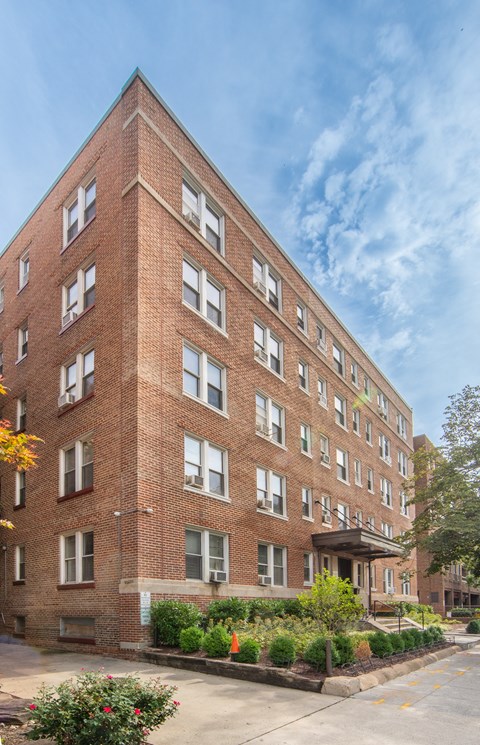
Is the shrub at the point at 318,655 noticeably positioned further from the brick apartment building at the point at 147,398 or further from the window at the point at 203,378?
the window at the point at 203,378

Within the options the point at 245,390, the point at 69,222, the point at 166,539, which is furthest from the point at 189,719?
the point at 69,222

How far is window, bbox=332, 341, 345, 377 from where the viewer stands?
1272 inches

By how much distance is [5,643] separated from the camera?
19.0 meters

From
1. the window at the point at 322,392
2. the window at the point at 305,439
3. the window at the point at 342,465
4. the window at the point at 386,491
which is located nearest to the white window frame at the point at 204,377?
the window at the point at 305,439

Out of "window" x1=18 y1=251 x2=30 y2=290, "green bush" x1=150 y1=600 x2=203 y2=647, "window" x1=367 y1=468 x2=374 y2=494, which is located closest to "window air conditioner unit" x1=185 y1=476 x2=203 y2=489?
"green bush" x1=150 y1=600 x2=203 y2=647

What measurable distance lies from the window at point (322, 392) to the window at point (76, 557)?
1410cm

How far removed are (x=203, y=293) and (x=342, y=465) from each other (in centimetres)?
1454

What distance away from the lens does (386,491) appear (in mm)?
38531

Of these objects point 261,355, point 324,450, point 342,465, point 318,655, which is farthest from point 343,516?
point 318,655

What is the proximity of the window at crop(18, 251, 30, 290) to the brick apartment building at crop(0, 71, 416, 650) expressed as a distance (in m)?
0.12

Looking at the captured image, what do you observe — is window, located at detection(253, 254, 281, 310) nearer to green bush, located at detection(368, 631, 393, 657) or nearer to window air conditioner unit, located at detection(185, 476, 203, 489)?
window air conditioner unit, located at detection(185, 476, 203, 489)

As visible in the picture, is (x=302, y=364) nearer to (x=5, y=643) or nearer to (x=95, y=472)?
(x=95, y=472)

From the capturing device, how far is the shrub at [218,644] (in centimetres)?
1297

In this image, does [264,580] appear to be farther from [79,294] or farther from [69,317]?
[79,294]
